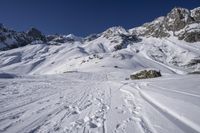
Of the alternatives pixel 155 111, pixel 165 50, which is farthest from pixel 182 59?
pixel 155 111

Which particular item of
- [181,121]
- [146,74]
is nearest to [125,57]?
[146,74]

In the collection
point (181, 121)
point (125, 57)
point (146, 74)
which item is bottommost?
point (181, 121)

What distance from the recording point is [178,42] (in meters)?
170

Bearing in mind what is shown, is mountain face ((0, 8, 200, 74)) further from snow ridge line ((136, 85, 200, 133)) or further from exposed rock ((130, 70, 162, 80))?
snow ridge line ((136, 85, 200, 133))

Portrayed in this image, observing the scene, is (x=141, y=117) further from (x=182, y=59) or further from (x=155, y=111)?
(x=182, y=59)

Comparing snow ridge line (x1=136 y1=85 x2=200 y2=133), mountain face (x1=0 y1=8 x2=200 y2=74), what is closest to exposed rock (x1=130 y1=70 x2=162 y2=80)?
snow ridge line (x1=136 y1=85 x2=200 y2=133)

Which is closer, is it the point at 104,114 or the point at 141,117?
the point at 141,117

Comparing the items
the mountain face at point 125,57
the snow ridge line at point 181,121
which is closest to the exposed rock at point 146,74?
the snow ridge line at point 181,121

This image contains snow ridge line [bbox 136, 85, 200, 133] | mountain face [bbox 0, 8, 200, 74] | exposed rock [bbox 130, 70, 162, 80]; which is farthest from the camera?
mountain face [bbox 0, 8, 200, 74]

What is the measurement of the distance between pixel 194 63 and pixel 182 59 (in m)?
8.67

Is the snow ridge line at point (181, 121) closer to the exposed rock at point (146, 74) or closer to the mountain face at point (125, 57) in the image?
the exposed rock at point (146, 74)

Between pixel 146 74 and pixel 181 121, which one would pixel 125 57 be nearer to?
pixel 146 74

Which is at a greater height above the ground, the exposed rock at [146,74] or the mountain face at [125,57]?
the mountain face at [125,57]

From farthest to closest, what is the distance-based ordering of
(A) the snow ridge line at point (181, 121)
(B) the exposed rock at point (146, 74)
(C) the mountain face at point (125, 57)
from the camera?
(C) the mountain face at point (125, 57), (B) the exposed rock at point (146, 74), (A) the snow ridge line at point (181, 121)
